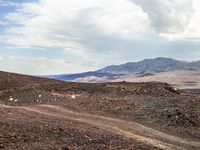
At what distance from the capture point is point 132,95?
1410 inches

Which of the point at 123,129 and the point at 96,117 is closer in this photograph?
the point at 123,129

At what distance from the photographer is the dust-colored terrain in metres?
16.8

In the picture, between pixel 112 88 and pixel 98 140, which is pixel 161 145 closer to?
pixel 98 140

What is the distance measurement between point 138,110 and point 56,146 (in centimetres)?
1456

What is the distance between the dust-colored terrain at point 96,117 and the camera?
16.8m

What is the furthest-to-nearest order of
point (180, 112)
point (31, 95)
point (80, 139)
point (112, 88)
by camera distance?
point (112, 88) < point (31, 95) < point (180, 112) < point (80, 139)

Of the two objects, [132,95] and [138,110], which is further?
[132,95]

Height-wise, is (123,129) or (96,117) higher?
(96,117)

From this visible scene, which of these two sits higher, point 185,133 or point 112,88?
point 112,88

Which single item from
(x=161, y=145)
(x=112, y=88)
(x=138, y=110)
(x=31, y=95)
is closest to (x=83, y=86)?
(x=112, y=88)

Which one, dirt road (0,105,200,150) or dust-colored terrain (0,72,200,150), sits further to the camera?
dirt road (0,105,200,150)

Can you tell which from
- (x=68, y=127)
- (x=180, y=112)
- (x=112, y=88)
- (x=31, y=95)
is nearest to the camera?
(x=68, y=127)

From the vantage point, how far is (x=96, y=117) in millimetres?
24750

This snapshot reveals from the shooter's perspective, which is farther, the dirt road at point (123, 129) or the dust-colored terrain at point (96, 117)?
the dirt road at point (123, 129)
